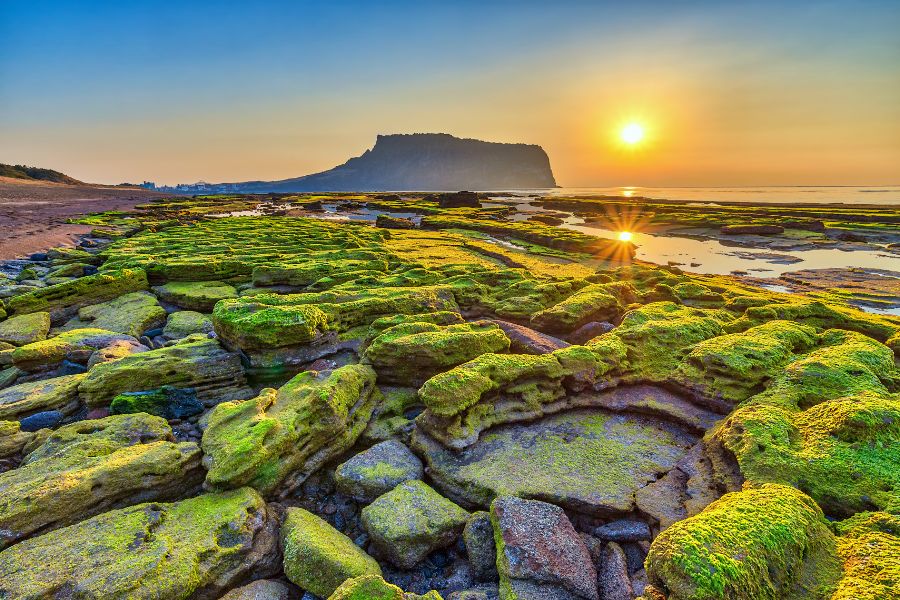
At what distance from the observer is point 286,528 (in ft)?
19.1

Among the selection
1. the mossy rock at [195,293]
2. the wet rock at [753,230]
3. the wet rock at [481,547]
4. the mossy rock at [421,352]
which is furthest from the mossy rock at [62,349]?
the wet rock at [753,230]

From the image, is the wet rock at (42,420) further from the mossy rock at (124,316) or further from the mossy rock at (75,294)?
the mossy rock at (75,294)

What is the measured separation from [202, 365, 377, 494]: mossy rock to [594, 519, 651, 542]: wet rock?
183 inches

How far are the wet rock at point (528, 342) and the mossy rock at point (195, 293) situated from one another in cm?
1076

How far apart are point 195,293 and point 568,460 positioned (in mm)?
15658

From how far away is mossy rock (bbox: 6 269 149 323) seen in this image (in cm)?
1438

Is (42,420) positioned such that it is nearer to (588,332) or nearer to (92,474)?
(92,474)

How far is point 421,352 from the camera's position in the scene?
30.9 ft

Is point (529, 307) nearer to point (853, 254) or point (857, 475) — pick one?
point (857, 475)

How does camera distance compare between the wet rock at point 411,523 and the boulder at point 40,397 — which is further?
the boulder at point 40,397

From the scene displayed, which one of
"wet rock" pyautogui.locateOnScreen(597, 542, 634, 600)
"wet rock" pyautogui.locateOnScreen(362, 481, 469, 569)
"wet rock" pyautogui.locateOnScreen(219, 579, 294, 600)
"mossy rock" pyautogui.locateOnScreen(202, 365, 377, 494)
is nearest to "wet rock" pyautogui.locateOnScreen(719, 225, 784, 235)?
"mossy rock" pyautogui.locateOnScreen(202, 365, 377, 494)

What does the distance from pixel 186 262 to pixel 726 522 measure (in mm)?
21822

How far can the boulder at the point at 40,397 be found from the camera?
824cm

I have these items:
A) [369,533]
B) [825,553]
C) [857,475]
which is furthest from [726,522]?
[369,533]
